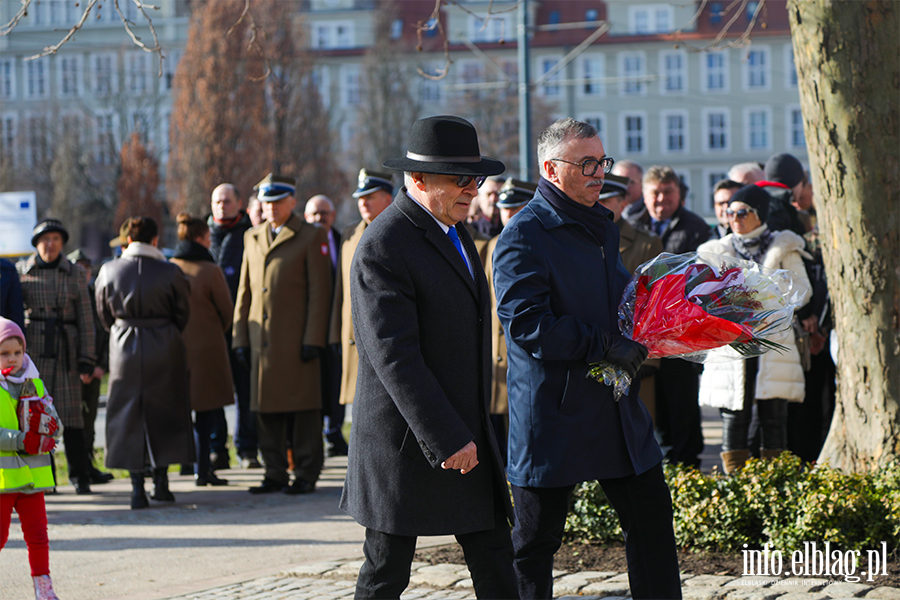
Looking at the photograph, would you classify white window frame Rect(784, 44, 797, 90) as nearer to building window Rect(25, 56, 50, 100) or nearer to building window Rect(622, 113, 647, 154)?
building window Rect(622, 113, 647, 154)

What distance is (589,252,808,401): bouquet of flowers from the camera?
4.24 metres

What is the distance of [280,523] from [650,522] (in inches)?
139

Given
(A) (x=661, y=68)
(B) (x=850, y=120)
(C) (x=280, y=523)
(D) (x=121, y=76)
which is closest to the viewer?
(B) (x=850, y=120)

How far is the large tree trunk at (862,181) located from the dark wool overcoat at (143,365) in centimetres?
451

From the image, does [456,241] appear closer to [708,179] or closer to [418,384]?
[418,384]

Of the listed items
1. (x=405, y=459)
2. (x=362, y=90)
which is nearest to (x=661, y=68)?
(x=362, y=90)

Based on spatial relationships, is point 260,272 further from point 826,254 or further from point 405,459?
point 405,459

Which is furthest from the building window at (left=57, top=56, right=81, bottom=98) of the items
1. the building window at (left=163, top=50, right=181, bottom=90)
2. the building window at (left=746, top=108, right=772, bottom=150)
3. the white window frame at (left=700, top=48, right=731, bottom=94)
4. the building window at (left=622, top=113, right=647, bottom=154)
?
the building window at (left=746, top=108, right=772, bottom=150)

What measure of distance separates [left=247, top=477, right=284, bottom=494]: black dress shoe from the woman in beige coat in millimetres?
805

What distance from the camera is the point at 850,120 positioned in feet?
19.7

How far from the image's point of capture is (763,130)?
65312 millimetres

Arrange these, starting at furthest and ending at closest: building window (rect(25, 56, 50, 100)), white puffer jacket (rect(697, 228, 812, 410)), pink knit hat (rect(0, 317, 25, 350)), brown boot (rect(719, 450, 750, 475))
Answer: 1. building window (rect(25, 56, 50, 100))
2. brown boot (rect(719, 450, 750, 475))
3. white puffer jacket (rect(697, 228, 812, 410))
4. pink knit hat (rect(0, 317, 25, 350))

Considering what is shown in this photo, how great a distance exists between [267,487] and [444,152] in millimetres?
5028

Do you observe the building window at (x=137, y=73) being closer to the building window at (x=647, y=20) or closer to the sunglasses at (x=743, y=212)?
the building window at (x=647, y=20)
